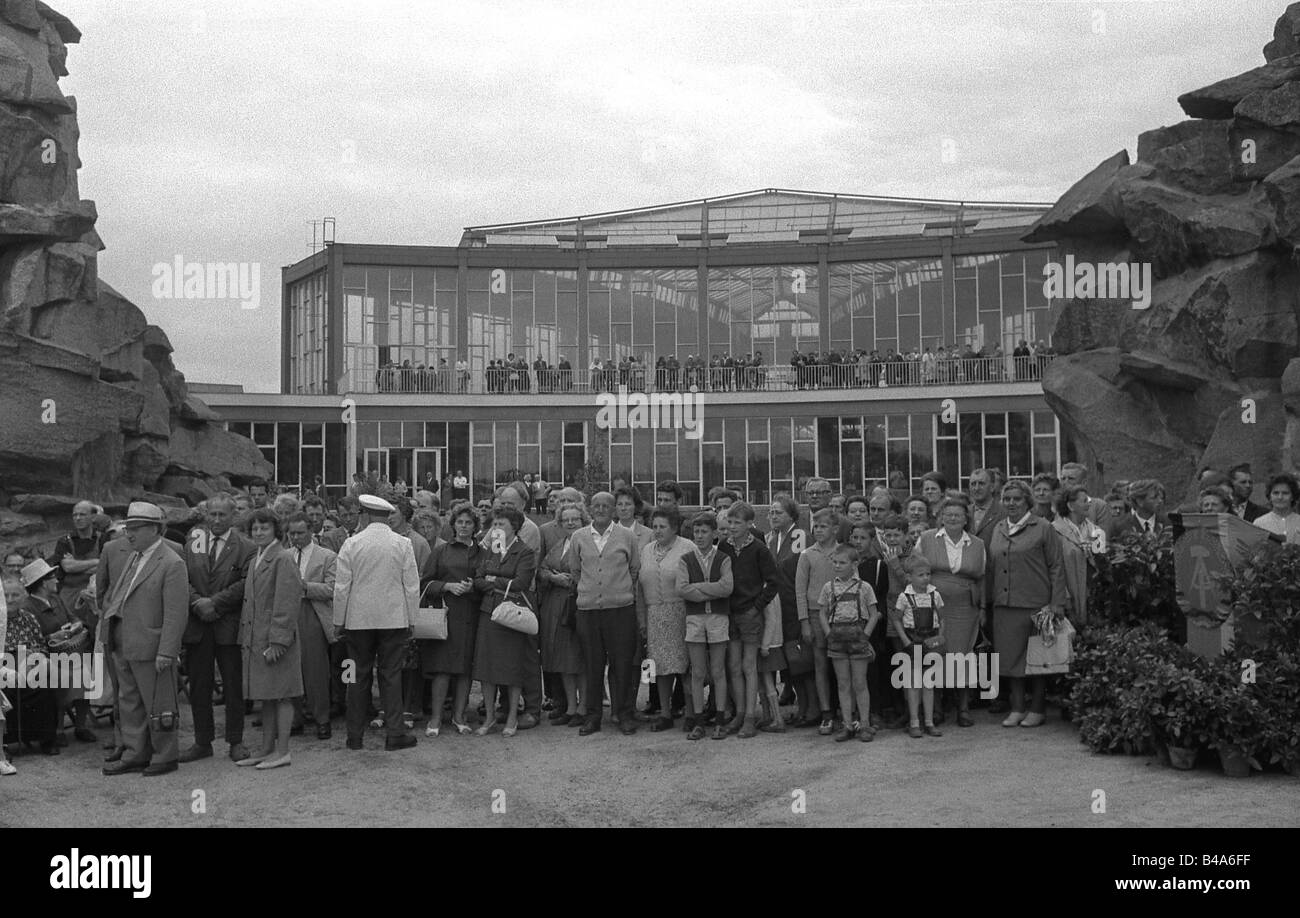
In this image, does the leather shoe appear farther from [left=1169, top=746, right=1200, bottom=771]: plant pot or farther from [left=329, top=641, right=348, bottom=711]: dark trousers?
[left=1169, top=746, right=1200, bottom=771]: plant pot

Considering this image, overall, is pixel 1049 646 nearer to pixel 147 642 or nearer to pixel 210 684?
Result: pixel 210 684

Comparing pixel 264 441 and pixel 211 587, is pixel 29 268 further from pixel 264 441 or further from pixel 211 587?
pixel 264 441

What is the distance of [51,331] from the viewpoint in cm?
1892

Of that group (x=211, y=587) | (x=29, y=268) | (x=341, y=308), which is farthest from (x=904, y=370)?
(x=211, y=587)

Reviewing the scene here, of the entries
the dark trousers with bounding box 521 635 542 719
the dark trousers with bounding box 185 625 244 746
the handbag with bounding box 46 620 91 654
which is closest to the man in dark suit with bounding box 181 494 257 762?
the dark trousers with bounding box 185 625 244 746

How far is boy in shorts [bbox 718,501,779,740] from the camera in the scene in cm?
961

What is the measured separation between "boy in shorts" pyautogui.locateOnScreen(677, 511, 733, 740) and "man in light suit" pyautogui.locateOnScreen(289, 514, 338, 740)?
285cm

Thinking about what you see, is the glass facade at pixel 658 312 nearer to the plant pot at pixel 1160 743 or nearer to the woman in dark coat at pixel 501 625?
the woman in dark coat at pixel 501 625

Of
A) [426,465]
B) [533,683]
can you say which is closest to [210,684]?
[533,683]

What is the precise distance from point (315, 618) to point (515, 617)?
162cm

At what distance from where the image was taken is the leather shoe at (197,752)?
9.05 meters

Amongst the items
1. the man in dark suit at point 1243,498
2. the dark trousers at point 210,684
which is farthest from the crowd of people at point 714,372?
the dark trousers at point 210,684
